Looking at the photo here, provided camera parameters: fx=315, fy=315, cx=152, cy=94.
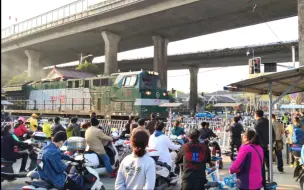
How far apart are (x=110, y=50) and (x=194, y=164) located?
37383 mm

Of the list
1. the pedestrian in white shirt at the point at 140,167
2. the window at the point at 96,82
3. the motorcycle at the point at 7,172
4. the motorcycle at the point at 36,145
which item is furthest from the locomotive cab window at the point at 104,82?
the pedestrian in white shirt at the point at 140,167

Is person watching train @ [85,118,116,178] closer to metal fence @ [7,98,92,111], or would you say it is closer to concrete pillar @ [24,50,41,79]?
metal fence @ [7,98,92,111]

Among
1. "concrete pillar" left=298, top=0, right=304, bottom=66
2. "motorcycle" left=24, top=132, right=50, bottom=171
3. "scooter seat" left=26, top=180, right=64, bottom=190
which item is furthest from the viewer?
"concrete pillar" left=298, top=0, right=304, bottom=66

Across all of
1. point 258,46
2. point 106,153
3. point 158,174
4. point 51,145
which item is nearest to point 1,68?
point 51,145

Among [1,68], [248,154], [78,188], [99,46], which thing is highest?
[99,46]

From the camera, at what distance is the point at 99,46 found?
4997cm

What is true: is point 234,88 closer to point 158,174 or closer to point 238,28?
point 158,174

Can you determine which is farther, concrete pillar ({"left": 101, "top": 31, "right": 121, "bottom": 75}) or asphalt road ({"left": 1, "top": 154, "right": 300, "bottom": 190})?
concrete pillar ({"left": 101, "top": 31, "right": 121, "bottom": 75})

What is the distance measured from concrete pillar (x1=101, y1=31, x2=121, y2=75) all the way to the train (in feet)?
46.6

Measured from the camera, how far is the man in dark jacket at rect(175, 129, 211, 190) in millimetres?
4715

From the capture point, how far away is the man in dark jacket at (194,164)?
4715mm

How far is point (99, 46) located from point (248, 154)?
47040mm

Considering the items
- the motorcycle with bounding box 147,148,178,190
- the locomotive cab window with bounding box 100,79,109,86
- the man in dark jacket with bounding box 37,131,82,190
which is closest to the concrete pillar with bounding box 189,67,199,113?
the locomotive cab window with bounding box 100,79,109,86

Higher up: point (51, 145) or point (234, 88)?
point (234, 88)
